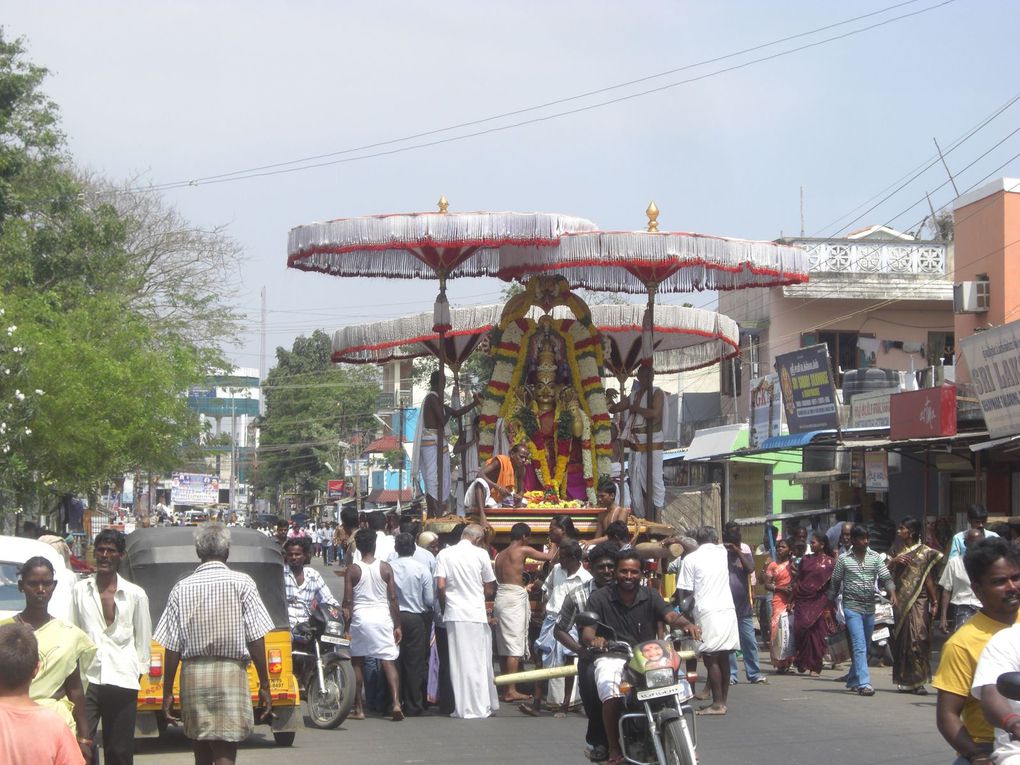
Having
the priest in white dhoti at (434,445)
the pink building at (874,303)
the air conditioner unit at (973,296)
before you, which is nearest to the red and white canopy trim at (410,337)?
the priest in white dhoti at (434,445)

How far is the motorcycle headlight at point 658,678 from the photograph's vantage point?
25.1ft

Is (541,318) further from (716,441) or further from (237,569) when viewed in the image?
(716,441)

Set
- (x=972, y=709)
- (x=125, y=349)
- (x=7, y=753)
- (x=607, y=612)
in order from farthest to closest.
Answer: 1. (x=125, y=349)
2. (x=607, y=612)
3. (x=972, y=709)
4. (x=7, y=753)

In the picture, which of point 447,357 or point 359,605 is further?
point 447,357

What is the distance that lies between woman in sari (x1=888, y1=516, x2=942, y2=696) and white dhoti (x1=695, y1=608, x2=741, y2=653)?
2.59m

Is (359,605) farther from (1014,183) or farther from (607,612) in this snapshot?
(1014,183)

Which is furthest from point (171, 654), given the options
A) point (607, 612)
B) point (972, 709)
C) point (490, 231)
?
point (490, 231)

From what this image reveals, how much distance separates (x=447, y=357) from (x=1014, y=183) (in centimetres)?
1220

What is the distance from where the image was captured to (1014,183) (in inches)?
1064

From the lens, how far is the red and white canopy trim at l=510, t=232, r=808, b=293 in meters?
15.5

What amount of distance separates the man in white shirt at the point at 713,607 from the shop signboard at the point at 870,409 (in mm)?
13028

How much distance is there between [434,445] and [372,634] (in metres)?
6.45

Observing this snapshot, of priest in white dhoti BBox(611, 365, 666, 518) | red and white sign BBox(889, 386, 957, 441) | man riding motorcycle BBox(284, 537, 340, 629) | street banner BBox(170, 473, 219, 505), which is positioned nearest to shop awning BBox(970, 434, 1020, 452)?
red and white sign BBox(889, 386, 957, 441)

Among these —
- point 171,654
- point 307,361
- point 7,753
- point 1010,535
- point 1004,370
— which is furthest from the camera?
point 307,361
